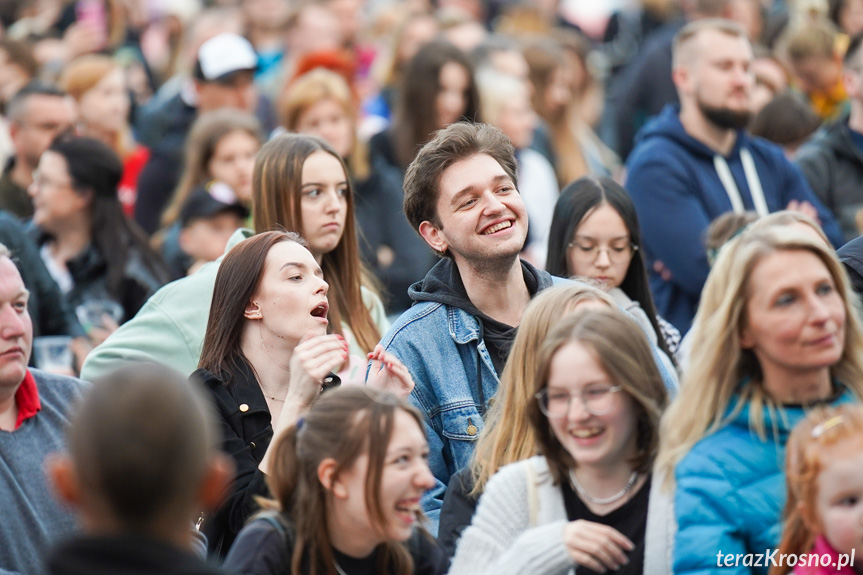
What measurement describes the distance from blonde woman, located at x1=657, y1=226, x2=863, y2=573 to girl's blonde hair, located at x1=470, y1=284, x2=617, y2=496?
0.49 metres

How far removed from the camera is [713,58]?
21.7 ft

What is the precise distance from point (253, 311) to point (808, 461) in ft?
6.80

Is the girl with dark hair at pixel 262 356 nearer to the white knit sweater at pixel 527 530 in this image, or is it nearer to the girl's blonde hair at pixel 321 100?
the white knit sweater at pixel 527 530

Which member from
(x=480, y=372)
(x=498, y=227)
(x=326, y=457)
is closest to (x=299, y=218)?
(x=498, y=227)

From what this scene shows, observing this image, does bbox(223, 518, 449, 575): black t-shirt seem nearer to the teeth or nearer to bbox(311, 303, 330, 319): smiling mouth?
bbox(311, 303, 330, 319): smiling mouth

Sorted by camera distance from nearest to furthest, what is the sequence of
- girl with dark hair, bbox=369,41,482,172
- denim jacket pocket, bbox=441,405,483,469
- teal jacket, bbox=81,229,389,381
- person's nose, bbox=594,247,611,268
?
denim jacket pocket, bbox=441,405,483,469 < teal jacket, bbox=81,229,389,381 < person's nose, bbox=594,247,611,268 < girl with dark hair, bbox=369,41,482,172

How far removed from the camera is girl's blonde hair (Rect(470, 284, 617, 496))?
3.62 meters

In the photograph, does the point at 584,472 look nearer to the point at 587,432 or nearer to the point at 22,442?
the point at 587,432

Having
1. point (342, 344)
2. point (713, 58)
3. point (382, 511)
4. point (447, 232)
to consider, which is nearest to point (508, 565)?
point (382, 511)

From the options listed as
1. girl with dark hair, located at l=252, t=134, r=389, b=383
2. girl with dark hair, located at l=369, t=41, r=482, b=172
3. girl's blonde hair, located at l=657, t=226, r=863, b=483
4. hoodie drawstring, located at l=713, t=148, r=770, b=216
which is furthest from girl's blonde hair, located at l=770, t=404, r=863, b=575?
girl with dark hair, located at l=369, t=41, r=482, b=172

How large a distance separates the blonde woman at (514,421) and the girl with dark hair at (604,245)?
51.9 inches

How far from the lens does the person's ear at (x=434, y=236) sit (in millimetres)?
4508

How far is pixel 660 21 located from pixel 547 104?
3391 mm

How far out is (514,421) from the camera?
3.67m
